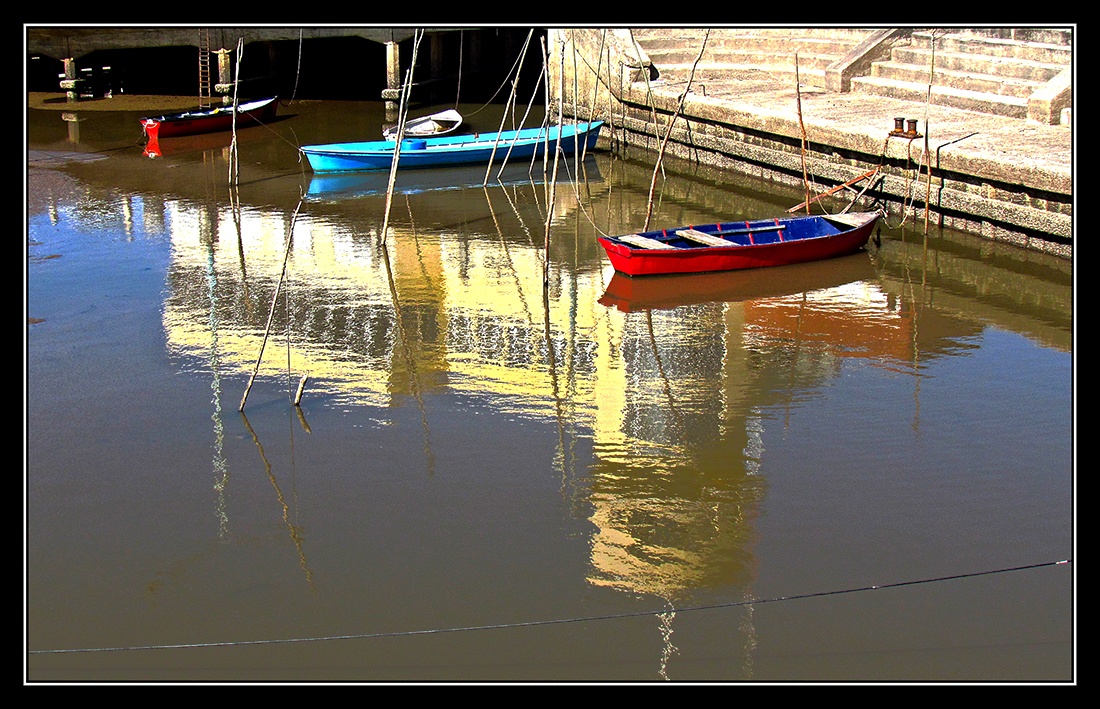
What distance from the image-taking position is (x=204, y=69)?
24.9 m

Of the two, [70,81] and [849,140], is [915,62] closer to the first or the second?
[849,140]

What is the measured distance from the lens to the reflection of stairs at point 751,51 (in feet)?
62.9

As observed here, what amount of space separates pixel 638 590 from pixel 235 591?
7.25 ft

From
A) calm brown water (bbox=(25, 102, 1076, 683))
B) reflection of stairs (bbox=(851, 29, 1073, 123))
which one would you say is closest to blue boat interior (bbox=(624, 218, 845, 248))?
calm brown water (bbox=(25, 102, 1076, 683))

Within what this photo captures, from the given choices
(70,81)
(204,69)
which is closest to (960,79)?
(204,69)

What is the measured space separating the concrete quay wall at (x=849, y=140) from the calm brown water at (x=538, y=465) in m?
0.58

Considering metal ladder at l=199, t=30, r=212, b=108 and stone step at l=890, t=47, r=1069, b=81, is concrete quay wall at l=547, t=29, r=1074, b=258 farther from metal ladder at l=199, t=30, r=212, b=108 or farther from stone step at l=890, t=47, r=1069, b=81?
metal ladder at l=199, t=30, r=212, b=108

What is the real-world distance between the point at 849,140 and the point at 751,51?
5842 millimetres

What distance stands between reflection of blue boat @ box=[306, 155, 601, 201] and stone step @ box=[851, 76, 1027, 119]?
433 centimetres

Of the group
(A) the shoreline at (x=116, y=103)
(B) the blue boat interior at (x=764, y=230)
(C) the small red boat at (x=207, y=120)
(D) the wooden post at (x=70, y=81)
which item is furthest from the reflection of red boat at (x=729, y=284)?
(D) the wooden post at (x=70, y=81)

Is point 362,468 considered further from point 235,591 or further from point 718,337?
point 718,337

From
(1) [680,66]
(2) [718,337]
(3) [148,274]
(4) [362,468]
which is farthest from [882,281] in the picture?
(1) [680,66]

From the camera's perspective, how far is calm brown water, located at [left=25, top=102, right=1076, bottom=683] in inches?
239
